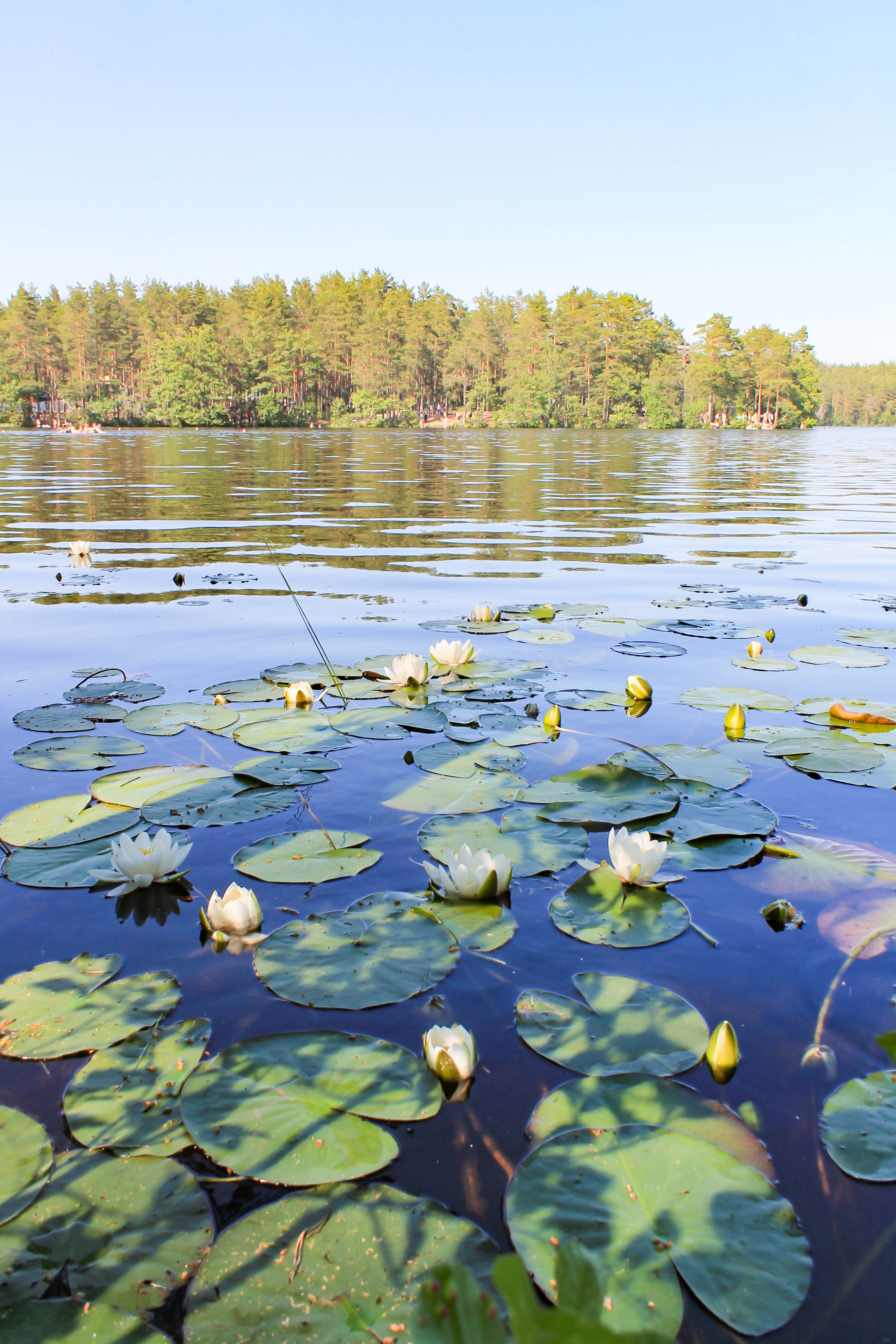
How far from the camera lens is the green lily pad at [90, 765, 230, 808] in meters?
2.51

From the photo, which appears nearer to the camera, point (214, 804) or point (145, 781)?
point (214, 804)

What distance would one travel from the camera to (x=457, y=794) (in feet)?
8.35

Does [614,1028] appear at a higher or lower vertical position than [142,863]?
lower

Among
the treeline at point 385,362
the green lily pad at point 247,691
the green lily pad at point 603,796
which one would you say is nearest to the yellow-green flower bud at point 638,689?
the green lily pad at point 603,796

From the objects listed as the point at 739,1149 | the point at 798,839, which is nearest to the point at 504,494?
the point at 798,839

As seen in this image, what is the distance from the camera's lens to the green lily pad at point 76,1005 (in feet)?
4.84

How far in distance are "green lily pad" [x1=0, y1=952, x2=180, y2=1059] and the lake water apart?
5 cm

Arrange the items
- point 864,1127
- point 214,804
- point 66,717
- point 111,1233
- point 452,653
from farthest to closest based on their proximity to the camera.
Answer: point 452,653 → point 66,717 → point 214,804 → point 864,1127 → point 111,1233

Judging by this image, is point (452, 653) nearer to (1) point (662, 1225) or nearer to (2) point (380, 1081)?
(2) point (380, 1081)

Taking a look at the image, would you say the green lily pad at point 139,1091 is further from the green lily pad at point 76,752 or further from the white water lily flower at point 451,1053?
the green lily pad at point 76,752

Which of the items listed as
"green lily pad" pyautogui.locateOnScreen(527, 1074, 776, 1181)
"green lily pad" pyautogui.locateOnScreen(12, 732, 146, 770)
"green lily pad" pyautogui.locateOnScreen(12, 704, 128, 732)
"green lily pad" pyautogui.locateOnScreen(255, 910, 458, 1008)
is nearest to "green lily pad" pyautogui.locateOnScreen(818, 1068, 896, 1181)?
"green lily pad" pyautogui.locateOnScreen(527, 1074, 776, 1181)

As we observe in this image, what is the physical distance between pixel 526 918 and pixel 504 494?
13010 mm

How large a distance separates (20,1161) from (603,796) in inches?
68.3

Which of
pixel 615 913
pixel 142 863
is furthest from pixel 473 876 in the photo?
pixel 142 863
